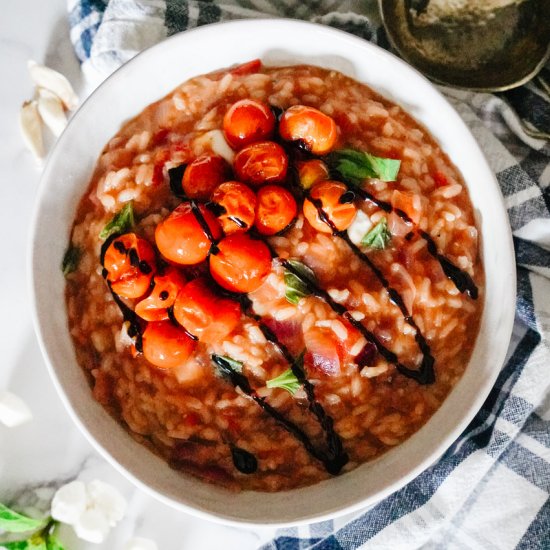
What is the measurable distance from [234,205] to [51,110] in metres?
1.11

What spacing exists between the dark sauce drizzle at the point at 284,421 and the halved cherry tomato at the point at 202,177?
1.90ft

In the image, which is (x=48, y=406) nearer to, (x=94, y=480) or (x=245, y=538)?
(x=94, y=480)

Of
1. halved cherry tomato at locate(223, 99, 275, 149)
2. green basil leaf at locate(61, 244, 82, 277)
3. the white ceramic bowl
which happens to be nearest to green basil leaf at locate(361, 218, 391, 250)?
the white ceramic bowl

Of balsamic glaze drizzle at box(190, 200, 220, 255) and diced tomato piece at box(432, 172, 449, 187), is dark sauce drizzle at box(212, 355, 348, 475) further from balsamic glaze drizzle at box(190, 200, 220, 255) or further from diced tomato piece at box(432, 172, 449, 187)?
diced tomato piece at box(432, 172, 449, 187)

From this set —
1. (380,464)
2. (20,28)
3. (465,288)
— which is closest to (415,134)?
(465,288)

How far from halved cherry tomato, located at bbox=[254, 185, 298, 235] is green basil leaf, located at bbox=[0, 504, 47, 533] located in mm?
1532

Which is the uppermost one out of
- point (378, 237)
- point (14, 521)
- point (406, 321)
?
point (378, 237)

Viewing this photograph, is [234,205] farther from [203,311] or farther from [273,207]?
[203,311]

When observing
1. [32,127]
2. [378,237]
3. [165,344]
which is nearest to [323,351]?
[378,237]

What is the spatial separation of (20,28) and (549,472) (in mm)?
2870

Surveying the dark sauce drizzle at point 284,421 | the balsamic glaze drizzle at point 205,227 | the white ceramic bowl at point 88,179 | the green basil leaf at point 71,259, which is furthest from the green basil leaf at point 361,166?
the green basil leaf at point 71,259

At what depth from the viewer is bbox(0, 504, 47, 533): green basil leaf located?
2.88m

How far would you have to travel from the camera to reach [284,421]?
2.59 meters

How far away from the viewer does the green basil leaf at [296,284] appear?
8.27 ft
